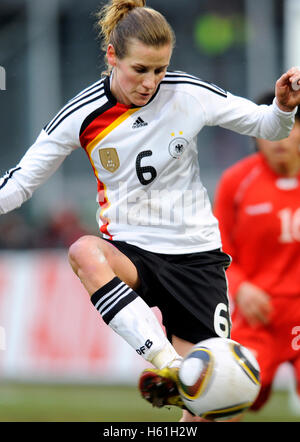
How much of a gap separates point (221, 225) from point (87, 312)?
3.42 meters

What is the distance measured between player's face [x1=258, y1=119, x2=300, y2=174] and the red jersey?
136 mm

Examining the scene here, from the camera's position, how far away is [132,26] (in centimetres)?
406

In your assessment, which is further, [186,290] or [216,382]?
[186,290]

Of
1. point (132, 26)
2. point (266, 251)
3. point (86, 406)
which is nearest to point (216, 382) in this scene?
point (132, 26)

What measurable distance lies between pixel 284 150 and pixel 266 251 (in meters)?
0.67

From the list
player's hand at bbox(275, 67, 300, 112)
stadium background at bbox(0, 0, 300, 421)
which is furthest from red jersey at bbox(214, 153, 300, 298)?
stadium background at bbox(0, 0, 300, 421)

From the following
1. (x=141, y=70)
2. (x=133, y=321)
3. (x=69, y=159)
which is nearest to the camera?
(x=133, y=321)

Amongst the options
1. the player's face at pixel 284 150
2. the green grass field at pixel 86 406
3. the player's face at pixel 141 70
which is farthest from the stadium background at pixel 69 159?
the player's face at pixel 141 70

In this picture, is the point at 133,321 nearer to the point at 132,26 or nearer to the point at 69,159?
the point at 132,26

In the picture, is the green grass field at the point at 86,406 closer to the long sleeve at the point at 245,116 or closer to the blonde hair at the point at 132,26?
the long sleeve at the point at 245,116

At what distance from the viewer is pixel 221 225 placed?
19.6 feet

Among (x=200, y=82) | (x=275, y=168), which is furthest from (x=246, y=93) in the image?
(x=200, y=82)

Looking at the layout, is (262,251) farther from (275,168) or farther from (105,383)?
(105,383)

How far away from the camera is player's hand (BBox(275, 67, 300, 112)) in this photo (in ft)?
13.3
